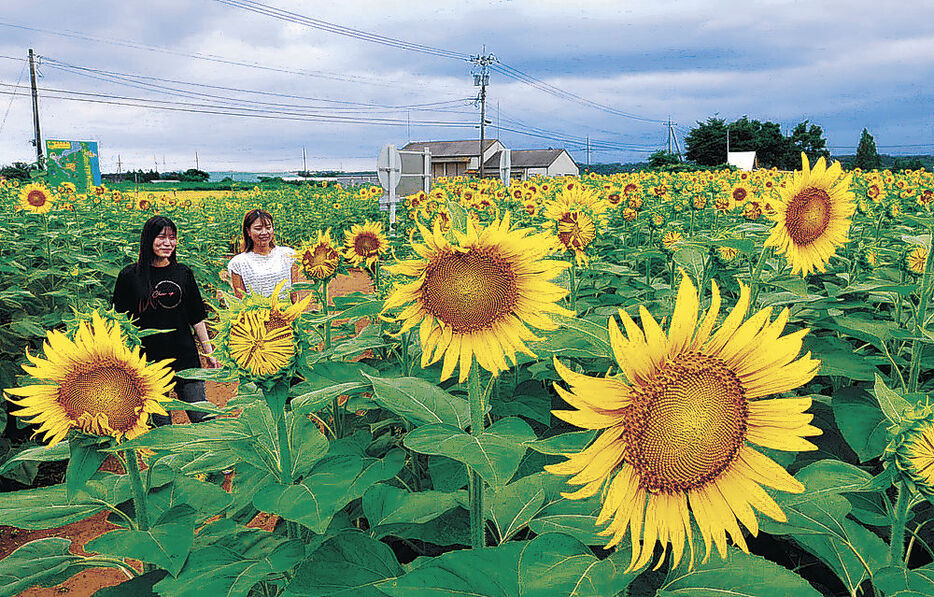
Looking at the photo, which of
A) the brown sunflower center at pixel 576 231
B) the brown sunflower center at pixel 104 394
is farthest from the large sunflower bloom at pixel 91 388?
the brown sunflower center at pixel 576 231

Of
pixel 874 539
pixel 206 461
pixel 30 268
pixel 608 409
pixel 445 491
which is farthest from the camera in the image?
pixel 30 268

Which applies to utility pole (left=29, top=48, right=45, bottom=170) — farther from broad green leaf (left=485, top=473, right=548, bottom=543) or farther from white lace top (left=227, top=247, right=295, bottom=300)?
broad green leaf (left=485, top=473, right=548, bottom=543)

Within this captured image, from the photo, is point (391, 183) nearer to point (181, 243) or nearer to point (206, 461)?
point (181, 243)

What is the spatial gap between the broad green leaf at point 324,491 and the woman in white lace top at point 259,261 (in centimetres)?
420

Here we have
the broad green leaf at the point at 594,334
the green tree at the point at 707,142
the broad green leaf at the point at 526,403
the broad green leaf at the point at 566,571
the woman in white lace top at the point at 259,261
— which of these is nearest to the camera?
the broad green leaf at the point at 566,571

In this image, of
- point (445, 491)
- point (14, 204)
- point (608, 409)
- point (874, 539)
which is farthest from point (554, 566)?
point (14, 204)

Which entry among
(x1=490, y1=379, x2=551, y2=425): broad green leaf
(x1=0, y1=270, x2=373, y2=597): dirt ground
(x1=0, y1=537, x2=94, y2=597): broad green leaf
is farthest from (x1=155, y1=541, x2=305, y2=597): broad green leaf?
(x1=0, y1=270, x2=373, y2=597): dirt ground

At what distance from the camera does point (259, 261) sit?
5926 mm

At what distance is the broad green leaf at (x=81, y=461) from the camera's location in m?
1.72

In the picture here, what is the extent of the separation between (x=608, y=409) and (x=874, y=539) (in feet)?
2.99

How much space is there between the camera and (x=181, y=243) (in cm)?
1007

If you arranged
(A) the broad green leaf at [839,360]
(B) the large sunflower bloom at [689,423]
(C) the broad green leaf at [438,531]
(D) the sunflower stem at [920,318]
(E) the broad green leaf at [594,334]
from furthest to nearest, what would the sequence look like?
(D) the sunflower stem at [920,318] < (A) the broad green leaf at [839,360] < (C) the broad green leaf at [438,531] < (E) the broad green leaf at [594,334] < (B) the large sunflower bloom at [689,423]

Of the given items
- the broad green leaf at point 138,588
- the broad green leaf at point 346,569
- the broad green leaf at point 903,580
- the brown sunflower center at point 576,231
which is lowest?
the broad green leaf at point 138,588

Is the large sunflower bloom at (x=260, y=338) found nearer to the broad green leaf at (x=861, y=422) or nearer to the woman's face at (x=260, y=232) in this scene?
the broad green leaf at (x=861, y=422)
